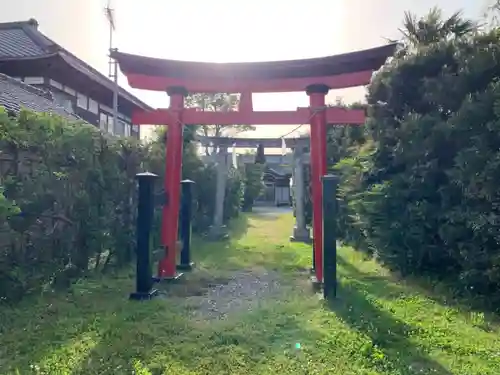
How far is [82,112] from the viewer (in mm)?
14414

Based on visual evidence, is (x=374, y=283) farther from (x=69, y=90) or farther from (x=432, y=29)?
(x=69, y=90)

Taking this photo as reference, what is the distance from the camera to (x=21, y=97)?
30.6ft

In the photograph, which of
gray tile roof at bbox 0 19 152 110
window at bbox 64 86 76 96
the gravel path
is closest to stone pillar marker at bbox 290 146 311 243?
the gravel path

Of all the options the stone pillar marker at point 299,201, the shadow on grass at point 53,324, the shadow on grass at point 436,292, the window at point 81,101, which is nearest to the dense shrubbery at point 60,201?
the shadow on grass at point 53,324

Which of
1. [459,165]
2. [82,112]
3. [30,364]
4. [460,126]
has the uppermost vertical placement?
[82,112]

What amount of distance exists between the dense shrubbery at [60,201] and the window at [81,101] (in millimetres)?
6470

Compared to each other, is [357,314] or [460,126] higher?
[460,126]

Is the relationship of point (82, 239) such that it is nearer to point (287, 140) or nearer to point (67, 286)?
point (67, 286)

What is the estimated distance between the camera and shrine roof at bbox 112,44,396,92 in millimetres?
7629

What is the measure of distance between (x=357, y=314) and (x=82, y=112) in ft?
37.9

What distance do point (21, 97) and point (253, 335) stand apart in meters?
7.24

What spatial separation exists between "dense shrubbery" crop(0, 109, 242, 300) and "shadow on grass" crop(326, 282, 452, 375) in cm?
361

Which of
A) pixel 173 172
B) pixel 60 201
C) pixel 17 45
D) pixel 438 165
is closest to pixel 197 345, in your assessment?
pixel 60 201

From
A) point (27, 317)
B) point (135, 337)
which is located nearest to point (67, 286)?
point (27, 317)
